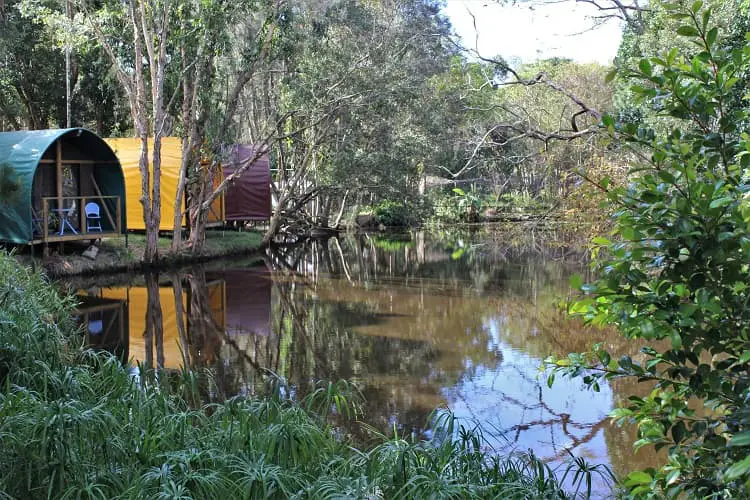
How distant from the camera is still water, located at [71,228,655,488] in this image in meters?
7.88

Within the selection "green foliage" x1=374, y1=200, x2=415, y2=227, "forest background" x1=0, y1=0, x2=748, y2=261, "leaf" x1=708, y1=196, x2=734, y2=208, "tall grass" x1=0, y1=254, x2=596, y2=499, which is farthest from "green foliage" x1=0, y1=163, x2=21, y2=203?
"green foliage" x1=374, y1=200, x2=415, y2=227

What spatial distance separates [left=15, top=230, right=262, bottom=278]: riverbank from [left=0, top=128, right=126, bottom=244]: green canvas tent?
14.7 inches

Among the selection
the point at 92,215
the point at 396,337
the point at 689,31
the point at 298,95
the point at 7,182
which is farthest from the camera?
the point at 298,95

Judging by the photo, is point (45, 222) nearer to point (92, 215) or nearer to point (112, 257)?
point (112, 257)

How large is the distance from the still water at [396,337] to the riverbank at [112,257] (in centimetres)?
80

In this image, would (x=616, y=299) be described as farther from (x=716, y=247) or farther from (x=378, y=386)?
(x=378, y=386)

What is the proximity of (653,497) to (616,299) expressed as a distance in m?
0.80

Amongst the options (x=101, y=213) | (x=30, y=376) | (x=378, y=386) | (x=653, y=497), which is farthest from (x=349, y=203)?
(x=653, y=497)

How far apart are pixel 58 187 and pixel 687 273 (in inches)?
700

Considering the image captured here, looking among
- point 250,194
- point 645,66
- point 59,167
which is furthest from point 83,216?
point 645,66

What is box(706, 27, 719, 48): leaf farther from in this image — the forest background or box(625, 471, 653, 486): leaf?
the forest background

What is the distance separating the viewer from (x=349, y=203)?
34469 mm

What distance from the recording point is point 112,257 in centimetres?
1791

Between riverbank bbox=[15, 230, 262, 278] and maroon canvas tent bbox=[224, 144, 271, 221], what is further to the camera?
maroon canvas tent bbox=[224, 144, 271, 221]
